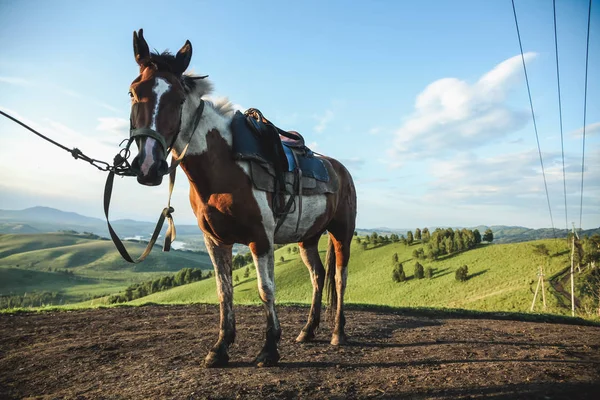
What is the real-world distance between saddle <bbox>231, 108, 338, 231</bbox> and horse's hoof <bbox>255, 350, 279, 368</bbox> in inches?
71.7

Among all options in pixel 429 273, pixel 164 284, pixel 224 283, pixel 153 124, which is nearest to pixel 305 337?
pixel 224 283

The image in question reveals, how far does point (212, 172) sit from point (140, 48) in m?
1.71

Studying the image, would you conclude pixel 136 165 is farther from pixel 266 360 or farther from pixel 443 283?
pixel 443 283

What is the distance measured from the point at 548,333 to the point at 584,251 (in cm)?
6255

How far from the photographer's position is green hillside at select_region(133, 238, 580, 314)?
1877 inches

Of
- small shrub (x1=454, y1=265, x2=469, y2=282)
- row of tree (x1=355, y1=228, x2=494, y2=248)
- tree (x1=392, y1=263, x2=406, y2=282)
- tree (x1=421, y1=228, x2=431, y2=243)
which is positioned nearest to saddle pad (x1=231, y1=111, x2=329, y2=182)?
small shrub (x1=454, y1=265, x2=469, y2=282)

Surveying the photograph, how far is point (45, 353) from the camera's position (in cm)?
590

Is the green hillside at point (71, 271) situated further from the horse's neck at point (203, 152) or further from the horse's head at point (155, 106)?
the horse's head at point (155, 106)

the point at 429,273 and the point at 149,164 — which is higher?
the point at 149,164

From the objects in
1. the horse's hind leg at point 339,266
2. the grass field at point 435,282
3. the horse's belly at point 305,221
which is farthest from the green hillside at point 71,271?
Answer: the horse's belly at point 305,221

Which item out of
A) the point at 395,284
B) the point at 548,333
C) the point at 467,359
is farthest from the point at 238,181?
the point at 395,284

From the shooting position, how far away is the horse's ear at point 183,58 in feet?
14.1

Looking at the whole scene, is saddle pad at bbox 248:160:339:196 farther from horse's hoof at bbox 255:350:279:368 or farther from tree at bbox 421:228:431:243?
tree at bbox 421:228:431:243

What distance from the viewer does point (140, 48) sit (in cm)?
424
